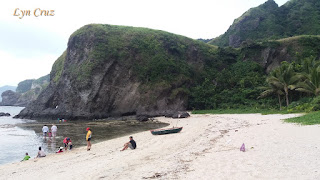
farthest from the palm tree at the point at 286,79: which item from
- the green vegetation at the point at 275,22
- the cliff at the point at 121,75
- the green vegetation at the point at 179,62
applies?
the green vegetation at the point at 275,22

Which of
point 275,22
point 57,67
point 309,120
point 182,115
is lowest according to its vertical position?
point 182,115

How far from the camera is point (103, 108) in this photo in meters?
46.2

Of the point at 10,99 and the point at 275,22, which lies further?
the point at 10,99

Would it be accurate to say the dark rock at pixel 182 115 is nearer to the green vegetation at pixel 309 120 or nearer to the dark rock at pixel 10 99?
the green vegetation at pixel 309 120

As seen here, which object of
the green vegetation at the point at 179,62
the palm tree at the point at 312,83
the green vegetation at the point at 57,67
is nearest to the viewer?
the palm tree at the point at 312,83

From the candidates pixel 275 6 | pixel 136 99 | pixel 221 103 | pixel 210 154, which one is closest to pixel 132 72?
pixel 136 99

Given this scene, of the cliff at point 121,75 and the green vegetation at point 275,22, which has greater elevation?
the green vegetation at point 275,22

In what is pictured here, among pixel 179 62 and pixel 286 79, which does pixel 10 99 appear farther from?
pixel 286 79

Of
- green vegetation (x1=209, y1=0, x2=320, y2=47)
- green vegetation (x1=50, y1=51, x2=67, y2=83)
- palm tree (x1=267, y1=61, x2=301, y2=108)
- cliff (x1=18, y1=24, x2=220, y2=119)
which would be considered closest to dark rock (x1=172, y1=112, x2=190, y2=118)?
cliff (x1=18, y1=24, x2=220, y2=119)

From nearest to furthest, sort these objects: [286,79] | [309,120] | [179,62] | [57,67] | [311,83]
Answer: [309,120]
[311,83]
[286,79]
[179,62]
[57,67]

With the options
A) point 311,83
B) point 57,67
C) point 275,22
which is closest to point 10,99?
point 57,67

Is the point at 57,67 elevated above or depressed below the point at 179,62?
above

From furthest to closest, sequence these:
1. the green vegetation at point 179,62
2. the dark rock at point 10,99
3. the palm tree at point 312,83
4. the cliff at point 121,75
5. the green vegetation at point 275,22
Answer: the dark rock at point 10,99
the green vegetation at point 275,22
the cliff at point 121,75
the green vegetation at point 179,62
the palm tree at point 312,83

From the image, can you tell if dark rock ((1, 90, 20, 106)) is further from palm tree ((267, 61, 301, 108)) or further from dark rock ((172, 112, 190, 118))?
palm tree ((267, 61, 301, 108))
